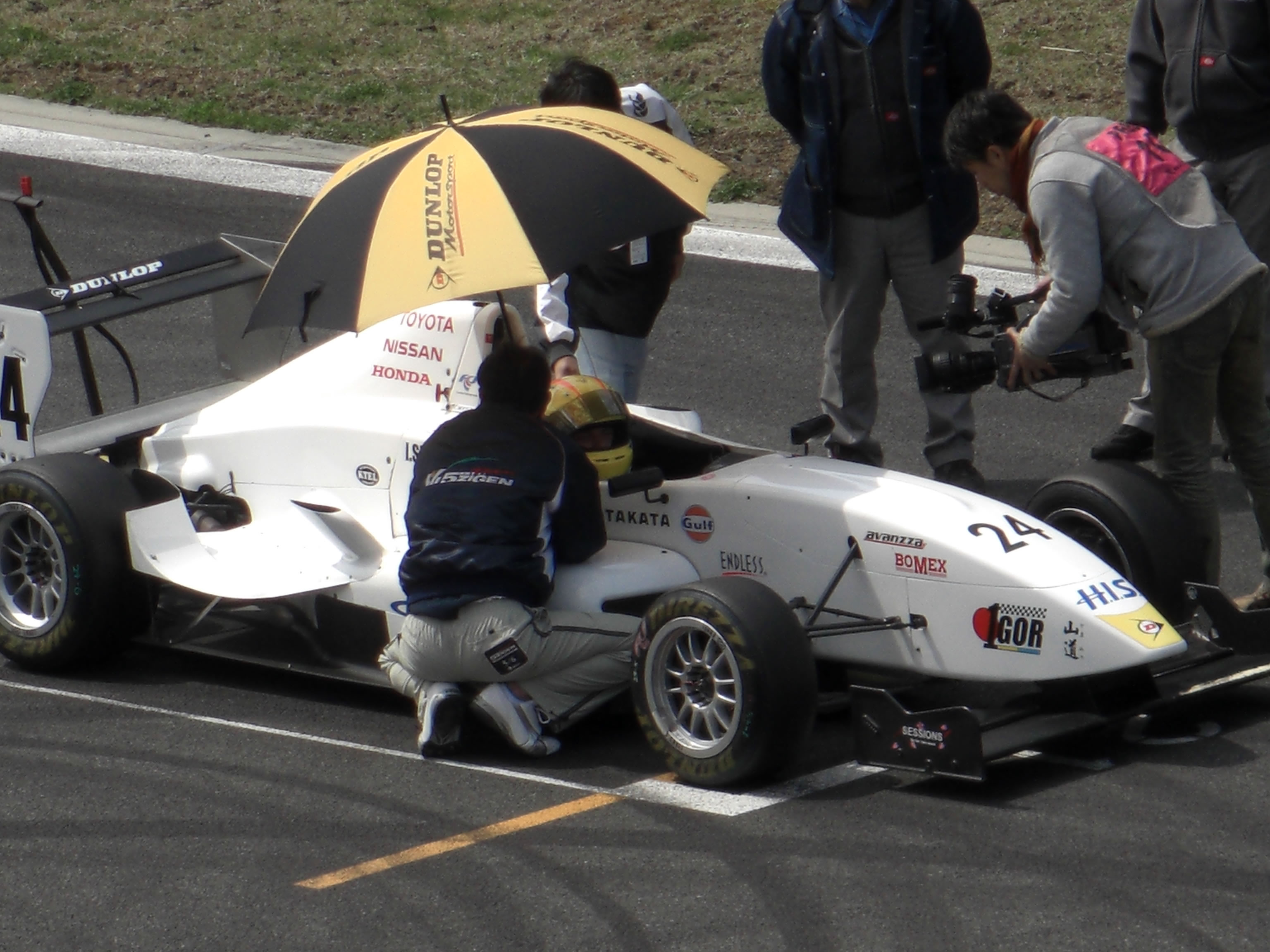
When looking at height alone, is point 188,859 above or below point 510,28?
below

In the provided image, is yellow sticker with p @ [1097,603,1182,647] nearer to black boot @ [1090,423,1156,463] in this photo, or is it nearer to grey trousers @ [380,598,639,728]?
grey trousers @ [380,598,639,728]

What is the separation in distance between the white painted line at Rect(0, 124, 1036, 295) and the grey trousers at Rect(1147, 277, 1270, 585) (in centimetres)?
533

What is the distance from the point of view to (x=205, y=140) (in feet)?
49.8

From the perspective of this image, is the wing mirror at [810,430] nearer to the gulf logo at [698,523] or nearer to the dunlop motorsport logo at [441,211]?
the gulf logo at [698,523]

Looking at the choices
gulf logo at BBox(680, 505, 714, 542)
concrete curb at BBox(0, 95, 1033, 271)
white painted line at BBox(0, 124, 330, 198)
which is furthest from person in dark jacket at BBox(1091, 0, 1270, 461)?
white painted line at BBox(0, 124, 330, 198)

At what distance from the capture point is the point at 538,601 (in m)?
5.62

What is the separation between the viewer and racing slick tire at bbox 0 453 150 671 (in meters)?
6.34

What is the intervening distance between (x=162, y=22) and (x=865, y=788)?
15.2 meters

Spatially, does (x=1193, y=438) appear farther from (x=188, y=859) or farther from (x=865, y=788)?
(x=188, y=859)

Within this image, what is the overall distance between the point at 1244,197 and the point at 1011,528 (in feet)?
9.55

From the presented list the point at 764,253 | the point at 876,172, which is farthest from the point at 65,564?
the point at 764,253

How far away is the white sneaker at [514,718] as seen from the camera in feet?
18.0

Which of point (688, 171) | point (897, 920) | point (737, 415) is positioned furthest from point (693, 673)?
point (737, 415)

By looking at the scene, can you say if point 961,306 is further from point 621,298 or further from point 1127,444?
point 1127,444
